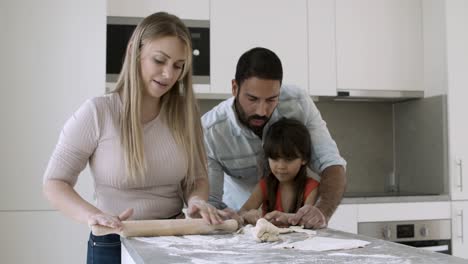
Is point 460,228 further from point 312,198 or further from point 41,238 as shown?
point 41,238

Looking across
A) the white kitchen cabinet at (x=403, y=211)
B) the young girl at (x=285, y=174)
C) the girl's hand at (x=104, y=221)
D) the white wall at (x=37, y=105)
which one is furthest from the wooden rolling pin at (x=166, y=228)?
the white kitchen cabinet at (x=403, y=211)

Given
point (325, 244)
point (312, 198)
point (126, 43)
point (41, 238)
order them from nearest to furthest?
point (325, 244), point (312, 198), point (41, 238), point (126, 43)

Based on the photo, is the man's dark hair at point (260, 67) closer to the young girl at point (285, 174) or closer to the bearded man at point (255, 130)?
the bearded man at point (255, 130)

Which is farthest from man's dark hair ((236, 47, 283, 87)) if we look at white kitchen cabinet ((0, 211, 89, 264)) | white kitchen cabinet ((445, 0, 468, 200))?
white kitchen cabinet ((445, 0, 468, 200))

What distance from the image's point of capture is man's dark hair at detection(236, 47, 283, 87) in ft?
5.02

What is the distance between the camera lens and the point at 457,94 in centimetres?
276

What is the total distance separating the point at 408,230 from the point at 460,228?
0.29 meters

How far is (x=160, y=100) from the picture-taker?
4.53 feet

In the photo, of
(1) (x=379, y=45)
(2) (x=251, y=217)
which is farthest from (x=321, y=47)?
(2) (x=251, y=217)

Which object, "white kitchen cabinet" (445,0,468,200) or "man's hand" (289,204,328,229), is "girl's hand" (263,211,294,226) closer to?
"man's hand" (289,204,328,229)

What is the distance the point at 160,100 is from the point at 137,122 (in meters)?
0.13

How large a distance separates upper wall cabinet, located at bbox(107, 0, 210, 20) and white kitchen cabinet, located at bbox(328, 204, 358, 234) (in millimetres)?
1055

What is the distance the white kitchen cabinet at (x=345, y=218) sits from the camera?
252 cm

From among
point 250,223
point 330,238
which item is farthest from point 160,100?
point 330,238
